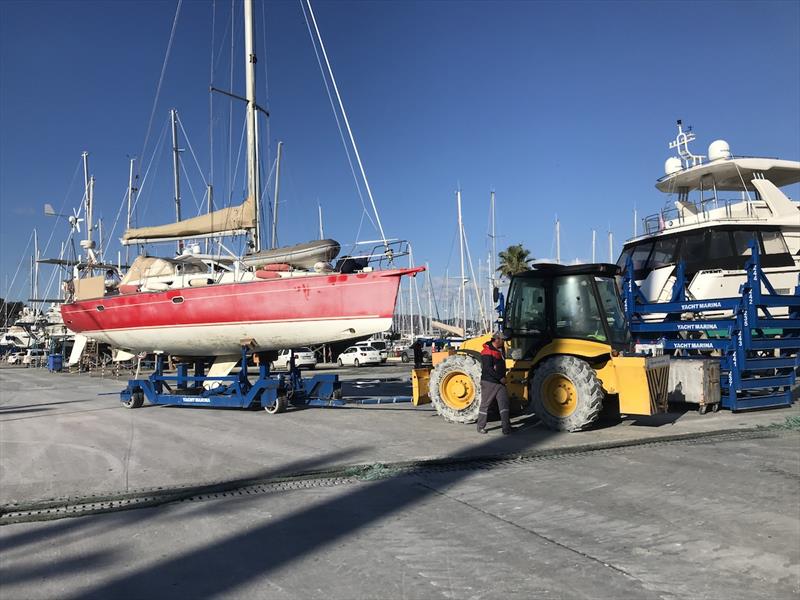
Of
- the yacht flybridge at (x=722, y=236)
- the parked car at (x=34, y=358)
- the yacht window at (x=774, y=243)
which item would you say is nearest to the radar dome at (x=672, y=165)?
the yacht flybridge at (x=722, y=236)

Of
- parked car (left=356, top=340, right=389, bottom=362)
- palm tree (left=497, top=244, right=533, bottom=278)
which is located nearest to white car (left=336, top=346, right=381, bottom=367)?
parked car (left=356, top=340, right=389, bottom=362)

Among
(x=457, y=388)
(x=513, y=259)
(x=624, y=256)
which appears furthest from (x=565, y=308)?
(x=513, y=259)

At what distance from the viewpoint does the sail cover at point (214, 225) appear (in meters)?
13.1

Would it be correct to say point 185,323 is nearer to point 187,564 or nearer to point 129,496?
point 129,496

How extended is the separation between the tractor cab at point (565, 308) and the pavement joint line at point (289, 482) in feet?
6.10

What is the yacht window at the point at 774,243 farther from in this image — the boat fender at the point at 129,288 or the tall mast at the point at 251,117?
the boat fender at the point at 129,288

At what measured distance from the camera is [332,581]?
3416 mm

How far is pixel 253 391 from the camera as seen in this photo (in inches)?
423

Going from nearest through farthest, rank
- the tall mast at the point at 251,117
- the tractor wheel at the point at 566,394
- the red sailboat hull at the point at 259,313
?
the tractor wheel at the point at 566,394, the red sailboat hull at the point at 259,313, the tall mast at the point at 251,117

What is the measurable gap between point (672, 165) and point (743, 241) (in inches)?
210

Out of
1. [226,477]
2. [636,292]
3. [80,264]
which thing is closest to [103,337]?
[80,264]

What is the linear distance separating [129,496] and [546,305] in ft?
21.1

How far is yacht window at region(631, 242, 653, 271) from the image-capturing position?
14930mm

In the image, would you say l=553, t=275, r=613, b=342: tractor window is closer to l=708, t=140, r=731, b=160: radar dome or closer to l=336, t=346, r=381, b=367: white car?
l=708, t=140, r=731, b=160: radar dome
